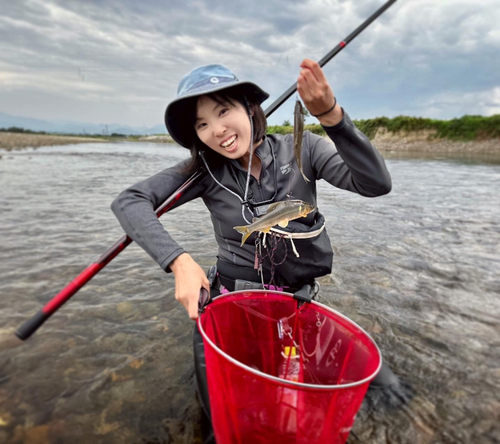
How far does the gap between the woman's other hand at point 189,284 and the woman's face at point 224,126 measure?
2.99 ft

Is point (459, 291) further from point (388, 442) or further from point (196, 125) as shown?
point (196, 125)

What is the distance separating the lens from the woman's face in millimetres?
2453

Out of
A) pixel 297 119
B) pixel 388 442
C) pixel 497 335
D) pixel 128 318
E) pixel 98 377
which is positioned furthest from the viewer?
pixel 128 318

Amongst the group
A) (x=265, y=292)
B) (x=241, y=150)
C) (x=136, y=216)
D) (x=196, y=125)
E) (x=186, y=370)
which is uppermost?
(x=196, y=125)

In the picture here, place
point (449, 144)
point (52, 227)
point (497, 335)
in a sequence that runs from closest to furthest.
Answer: point (497, 335) < point (52, 227) < point (449, 144)

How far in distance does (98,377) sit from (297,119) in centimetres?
252

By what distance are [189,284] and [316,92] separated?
4.09 feet

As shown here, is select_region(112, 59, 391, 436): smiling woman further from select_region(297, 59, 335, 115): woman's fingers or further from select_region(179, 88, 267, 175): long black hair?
select_region(297, 59, 335, 115): woman's fingers

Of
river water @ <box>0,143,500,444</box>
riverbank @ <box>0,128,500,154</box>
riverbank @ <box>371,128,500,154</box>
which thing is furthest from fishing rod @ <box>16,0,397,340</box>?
riverbank @ <box>371,128,500,154</box>

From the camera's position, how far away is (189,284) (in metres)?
1.98

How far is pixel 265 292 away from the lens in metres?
2.37

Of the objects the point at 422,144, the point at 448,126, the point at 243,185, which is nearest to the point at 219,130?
the point at 243,185

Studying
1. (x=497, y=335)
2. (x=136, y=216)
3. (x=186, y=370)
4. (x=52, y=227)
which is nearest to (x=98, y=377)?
(x=186, y=370)

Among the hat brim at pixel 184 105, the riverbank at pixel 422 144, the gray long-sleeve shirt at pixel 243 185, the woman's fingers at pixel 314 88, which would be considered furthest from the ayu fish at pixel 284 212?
the riverbank at pixel 422 144
